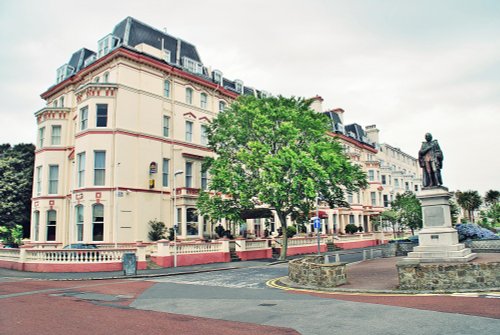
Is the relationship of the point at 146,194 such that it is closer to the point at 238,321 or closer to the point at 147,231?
the point at 147,231

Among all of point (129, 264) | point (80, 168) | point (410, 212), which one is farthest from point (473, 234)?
point (80, 168)

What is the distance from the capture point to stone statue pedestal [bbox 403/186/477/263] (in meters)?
15.5

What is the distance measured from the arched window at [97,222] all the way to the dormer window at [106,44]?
13.6 meters

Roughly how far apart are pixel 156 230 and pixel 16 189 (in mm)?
19387

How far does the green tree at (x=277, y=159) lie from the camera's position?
26016mm

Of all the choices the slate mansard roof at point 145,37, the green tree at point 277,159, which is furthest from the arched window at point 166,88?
the green tree at point 277,159

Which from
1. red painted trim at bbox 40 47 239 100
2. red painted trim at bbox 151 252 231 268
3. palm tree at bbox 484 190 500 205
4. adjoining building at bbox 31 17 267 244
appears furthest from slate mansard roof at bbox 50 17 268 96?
palm tree at bbox 484 190 500 205

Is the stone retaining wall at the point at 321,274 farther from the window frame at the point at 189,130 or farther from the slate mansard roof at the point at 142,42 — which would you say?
the window frame at the point at 189,130

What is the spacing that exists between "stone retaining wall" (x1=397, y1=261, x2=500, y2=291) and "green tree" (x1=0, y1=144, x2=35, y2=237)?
131 feet

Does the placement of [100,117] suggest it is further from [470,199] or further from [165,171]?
[470,199]

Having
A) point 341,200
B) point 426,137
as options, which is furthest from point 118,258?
point 426,137

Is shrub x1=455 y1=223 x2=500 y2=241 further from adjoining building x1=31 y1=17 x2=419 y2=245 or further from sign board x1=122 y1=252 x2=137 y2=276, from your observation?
sign board x1=122 y1=252 x2=137 y2=276

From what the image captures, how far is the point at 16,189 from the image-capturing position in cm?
4038

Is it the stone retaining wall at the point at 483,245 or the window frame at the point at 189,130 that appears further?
the window frame at the point at 189,130
